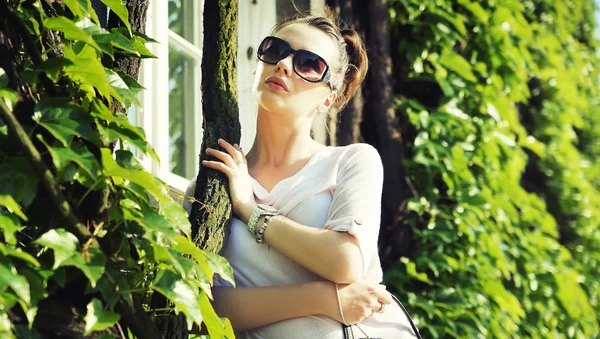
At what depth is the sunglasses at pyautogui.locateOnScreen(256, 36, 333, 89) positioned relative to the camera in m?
2.46

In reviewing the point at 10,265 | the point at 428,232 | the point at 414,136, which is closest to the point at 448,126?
the point at 414,136

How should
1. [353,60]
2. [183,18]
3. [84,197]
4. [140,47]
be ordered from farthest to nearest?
[183,18], [353,60], [140,47], [84,197]

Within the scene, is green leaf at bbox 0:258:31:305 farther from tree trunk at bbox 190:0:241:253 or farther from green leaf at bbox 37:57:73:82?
tree trunk at bbox 190:0:241:253

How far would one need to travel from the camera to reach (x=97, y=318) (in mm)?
1646

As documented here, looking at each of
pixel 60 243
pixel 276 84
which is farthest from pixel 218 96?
pixel 60 243

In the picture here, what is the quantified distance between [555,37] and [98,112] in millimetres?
4747

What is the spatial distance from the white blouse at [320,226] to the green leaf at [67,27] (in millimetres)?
705

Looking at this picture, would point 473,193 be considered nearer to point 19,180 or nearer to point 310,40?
point 310,40

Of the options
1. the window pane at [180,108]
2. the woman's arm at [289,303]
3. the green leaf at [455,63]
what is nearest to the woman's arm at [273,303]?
the woman's arm at [289,303]

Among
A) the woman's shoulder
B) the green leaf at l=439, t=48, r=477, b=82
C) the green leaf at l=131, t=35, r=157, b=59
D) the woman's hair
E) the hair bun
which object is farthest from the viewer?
the green leaf at l=439, t=48, r=477, b=82

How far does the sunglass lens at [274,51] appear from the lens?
2463 mm

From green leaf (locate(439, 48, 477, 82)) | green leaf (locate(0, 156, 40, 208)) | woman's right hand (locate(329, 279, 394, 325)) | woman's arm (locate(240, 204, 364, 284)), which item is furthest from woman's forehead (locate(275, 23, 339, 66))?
green leaf (locate(439, 48, 477, 82))

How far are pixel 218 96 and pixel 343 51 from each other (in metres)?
0.56

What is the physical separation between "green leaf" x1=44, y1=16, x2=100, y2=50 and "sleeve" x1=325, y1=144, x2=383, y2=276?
0.79m
